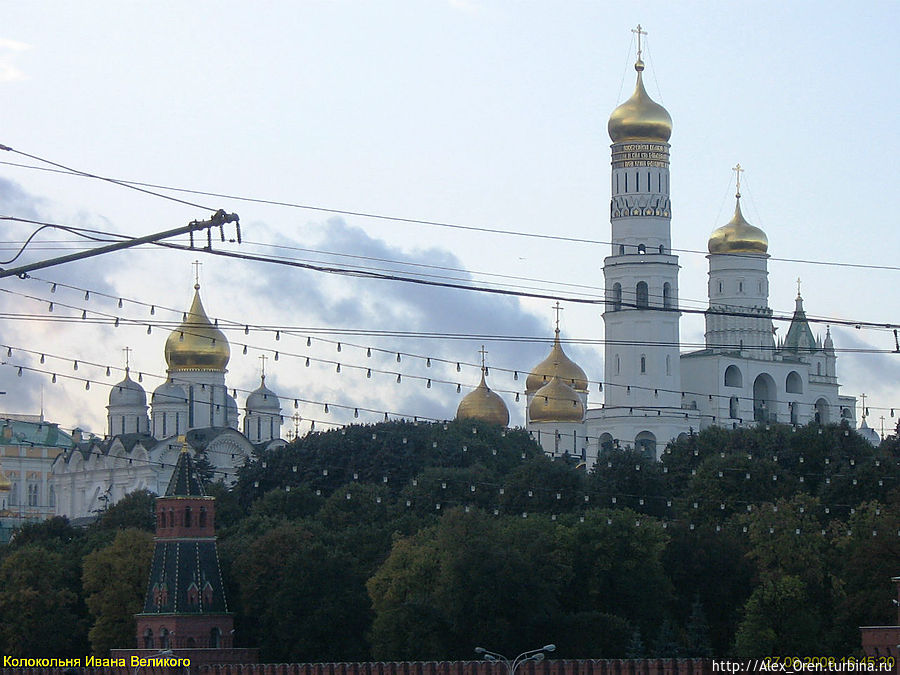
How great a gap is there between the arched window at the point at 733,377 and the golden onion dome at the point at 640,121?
53.4ft

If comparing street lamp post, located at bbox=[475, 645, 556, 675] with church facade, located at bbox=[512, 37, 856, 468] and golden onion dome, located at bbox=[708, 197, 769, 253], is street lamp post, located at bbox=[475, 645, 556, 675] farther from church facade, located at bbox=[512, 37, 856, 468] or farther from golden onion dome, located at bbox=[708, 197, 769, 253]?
golden onion dome, located at bbox=[708, 197, 769, 253]

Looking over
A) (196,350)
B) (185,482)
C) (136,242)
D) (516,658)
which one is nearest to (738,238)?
(196,350)

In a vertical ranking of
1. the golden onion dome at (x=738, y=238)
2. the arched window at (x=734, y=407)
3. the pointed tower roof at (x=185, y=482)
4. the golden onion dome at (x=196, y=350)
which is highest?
the golden onion dome at (x=738, y=238)

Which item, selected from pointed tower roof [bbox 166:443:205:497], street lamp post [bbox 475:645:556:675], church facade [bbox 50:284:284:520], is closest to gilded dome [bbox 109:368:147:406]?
church facade [bbox 50:284:284:520]

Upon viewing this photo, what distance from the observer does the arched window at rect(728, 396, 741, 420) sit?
141625 millimetres

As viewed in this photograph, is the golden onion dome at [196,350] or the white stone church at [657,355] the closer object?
the white stone church at [657,355]

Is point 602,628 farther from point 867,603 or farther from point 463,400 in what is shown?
point 463,400

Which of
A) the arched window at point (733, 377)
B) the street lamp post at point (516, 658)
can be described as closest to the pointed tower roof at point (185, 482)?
the street lamp post at point (516, 658)

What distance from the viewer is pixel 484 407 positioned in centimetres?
14812

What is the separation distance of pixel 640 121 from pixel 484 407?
910 inches

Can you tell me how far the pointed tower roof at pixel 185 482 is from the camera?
94750mm

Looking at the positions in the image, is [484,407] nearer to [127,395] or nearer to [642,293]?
[642,293]

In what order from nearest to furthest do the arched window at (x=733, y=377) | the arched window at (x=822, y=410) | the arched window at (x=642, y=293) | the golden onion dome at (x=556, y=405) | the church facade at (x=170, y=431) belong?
the arched window at (x=642, y=293), the golden onion dome at (x=556, y=405), the arched window at (x=733, y=377), the arched window at (x=822, y=410), the church facade at (x=170, y=431)

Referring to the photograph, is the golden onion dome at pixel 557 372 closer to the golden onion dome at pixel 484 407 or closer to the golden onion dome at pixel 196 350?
the golden onion dome at pixel 484 407
